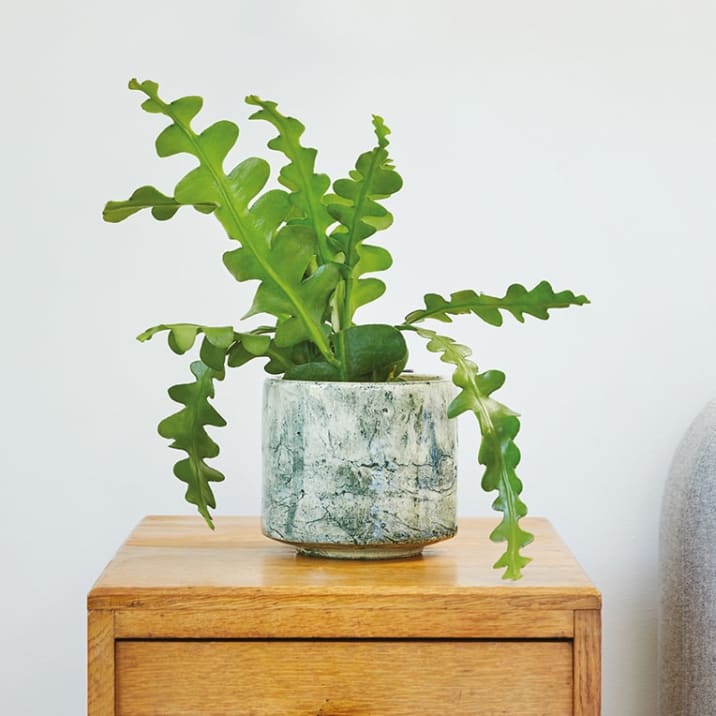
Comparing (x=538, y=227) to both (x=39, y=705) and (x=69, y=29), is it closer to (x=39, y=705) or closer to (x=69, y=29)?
(x=69, y=29)

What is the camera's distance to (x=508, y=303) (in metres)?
1.02

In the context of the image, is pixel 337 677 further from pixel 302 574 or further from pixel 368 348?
pixel 368 348

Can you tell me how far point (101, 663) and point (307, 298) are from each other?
35 cm

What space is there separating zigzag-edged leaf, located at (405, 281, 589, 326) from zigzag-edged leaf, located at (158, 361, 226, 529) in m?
0.20

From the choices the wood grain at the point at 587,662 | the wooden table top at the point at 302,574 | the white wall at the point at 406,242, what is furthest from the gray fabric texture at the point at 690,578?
the wood grain at the point at 587,662

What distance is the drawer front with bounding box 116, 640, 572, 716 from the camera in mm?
937

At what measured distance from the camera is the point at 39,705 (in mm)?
1388

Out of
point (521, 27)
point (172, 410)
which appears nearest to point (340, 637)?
point (172, 410)

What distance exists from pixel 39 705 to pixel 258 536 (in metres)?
0.43

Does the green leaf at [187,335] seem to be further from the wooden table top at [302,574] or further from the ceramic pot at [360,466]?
the wooden table top at [302,574]

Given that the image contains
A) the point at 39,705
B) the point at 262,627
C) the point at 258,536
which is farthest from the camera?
the point at 39,705

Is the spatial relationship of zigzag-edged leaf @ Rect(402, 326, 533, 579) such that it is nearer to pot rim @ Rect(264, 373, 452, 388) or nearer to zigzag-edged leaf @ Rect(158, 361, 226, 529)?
pot rim @ Rect(264, 373, 452, 388)

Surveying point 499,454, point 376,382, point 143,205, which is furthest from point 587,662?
point 143,205

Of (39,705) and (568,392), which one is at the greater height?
(568,392)
